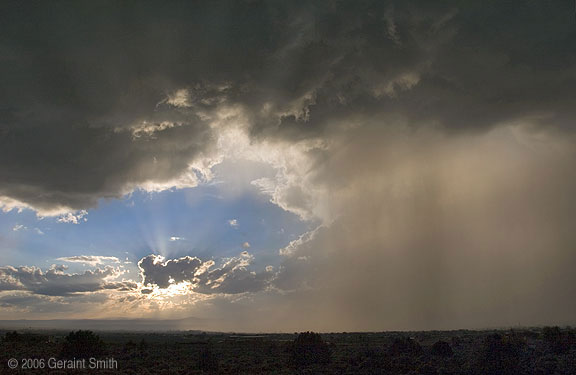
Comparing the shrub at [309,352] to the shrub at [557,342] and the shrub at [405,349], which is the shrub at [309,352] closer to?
the shrub at [405,349]

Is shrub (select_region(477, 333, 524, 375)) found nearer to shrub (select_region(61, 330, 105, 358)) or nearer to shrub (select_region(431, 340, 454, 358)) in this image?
shrub (select_region(431, 340, 454, 358))

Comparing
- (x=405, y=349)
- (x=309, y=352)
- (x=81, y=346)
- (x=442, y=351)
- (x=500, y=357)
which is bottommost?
(x=405, y=349)

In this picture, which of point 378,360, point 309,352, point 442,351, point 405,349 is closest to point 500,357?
point 442,351

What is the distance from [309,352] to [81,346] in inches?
1257

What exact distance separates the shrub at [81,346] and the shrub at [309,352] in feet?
93.1

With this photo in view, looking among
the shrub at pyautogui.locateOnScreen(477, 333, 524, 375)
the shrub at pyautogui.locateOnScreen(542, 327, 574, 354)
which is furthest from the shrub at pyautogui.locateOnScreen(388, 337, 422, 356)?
the shrub at pyautogui.locateOnScreen(542, 327, 574, 354)

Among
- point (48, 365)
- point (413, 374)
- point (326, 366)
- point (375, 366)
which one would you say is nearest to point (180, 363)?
point (48, 365)

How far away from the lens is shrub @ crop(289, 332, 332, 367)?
4702cm

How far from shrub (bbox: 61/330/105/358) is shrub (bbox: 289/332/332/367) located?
28.4 metres

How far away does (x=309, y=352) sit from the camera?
49.8m

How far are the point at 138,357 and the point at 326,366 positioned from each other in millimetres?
28164

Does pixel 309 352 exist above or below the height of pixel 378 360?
below

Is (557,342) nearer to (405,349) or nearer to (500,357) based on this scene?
(500,357)

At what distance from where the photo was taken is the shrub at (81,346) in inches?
1961
